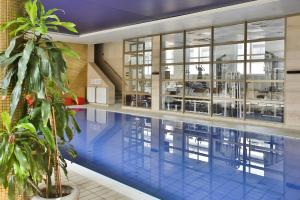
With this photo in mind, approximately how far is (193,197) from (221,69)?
7.05 meters

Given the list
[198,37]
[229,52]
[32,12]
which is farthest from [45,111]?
[198,37]

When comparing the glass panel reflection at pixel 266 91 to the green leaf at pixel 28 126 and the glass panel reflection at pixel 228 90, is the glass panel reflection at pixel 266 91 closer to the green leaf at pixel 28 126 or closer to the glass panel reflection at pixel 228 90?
the glass panel reflection at pixel 228 90

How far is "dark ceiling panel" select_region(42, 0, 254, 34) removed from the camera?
7.12 m

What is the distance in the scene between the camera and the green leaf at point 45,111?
2012 millimetres

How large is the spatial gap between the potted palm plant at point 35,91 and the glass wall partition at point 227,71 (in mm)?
7785

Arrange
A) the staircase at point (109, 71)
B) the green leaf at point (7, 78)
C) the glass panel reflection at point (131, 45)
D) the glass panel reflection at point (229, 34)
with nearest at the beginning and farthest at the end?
the green leaf at point (7, 78) < the glass panel reflection at point (229, 34) < the glass panel reflection at point (131, 45) < the staircase at point (109, 71)

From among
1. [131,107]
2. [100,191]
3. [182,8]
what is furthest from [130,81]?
[100,191]

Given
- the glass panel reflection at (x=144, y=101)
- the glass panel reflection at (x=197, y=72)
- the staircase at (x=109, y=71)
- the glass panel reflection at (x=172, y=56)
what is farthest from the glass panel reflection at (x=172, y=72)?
the staircase at (x=109, y=71)

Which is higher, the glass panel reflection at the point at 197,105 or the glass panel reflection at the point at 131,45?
the glass panel reflection at the point at 131,45

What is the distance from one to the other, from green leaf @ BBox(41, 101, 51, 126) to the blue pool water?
210 cm

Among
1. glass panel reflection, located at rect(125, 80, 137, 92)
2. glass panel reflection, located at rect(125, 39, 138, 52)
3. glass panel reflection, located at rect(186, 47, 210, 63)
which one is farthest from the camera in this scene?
glass panel reflection, located at rect(125, 80, 137, 92)

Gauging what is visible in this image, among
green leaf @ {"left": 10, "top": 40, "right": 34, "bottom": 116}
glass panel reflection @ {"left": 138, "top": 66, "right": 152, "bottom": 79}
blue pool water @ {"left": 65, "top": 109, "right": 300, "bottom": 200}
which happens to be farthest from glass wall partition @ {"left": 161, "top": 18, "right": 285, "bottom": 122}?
green leaf @ {"left": 10, "top": 40, "right": 34, "bottom": 116}

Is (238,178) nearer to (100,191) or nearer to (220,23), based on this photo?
(100,191)

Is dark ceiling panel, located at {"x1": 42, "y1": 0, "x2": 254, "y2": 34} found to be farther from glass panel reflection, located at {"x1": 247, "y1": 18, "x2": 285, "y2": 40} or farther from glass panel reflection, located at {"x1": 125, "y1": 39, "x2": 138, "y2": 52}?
glass panel reflection, located at {"x1": 125, "y1": 39, "x2": 138, "y2": 52}
